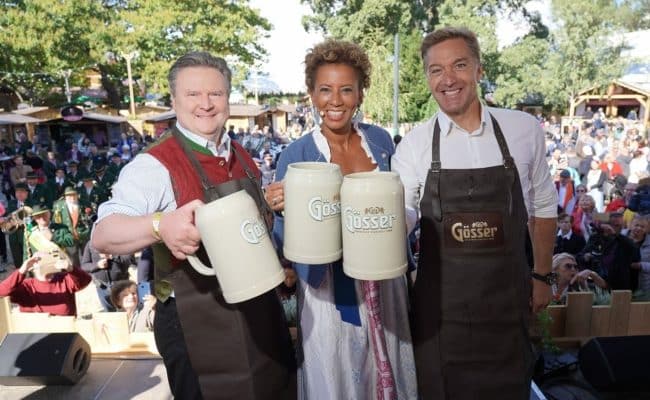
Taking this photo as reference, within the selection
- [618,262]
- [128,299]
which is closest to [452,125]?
[128,299]

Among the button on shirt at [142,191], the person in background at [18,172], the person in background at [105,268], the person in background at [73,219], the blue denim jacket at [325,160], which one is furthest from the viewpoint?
the person in background at [18,172]

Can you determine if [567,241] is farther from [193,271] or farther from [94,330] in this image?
[193,271]

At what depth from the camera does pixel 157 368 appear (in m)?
3.05

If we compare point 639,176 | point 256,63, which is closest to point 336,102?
point 639,176

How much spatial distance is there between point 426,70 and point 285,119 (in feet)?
107

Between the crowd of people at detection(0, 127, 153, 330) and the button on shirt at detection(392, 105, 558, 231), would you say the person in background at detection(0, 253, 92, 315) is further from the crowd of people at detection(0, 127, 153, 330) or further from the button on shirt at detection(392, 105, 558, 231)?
the button on shirt at detection(392, 105, 558, 231)

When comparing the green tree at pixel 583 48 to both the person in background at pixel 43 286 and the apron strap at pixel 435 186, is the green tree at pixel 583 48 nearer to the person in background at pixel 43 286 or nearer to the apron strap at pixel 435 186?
the person in background at pixel 43 286

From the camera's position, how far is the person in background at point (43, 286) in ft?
11.6

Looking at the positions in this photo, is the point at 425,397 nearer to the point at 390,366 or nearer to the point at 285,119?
the point at 390,366

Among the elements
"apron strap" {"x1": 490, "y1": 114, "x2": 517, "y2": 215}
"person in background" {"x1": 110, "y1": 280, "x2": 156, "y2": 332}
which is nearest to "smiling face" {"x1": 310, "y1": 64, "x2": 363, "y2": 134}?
"apron strap" {"x1": 490, "y1": 114, "x2": 517, "y2": 215}

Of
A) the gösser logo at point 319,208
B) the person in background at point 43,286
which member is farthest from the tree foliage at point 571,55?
the gösser logo at point 319,208

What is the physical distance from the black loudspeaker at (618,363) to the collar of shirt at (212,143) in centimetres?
222

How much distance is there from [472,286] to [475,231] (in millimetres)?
179

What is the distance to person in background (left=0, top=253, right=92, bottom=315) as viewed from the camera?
11.6 feet
